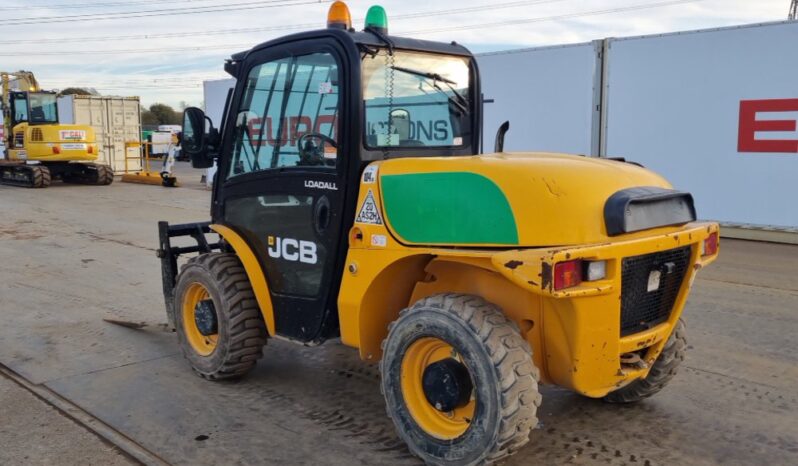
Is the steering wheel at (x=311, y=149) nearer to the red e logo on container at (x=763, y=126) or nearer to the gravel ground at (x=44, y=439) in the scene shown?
the gravel ground at (x=44, y=439)

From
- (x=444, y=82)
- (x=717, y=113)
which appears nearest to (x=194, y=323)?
(x=444, y=82)

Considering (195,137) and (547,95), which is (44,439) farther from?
(547,95)

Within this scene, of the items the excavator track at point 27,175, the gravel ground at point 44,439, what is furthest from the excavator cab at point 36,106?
the gravel ground at point 44,439

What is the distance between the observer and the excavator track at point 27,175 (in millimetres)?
20750

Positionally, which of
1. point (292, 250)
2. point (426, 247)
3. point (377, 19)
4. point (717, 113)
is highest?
point (377, 19)

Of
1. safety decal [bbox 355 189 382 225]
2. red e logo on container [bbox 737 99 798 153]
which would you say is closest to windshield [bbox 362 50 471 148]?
safety decal [bbox 355 189 382 225]

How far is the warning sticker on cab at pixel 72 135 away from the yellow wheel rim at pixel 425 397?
20.6 metres

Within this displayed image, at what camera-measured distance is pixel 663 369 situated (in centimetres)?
407

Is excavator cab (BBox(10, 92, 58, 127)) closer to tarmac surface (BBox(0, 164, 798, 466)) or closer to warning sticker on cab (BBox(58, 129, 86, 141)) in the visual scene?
warning sticker on cab (BBox(58, 129, 86, 141))

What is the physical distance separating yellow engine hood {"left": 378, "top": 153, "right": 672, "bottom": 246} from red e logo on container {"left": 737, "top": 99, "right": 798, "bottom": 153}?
8157 millimetres

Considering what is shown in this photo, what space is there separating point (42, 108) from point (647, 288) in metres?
21.9

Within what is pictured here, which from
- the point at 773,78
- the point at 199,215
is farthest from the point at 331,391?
the point at 199,215

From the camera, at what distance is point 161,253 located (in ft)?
17.5

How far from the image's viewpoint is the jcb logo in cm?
410
